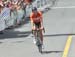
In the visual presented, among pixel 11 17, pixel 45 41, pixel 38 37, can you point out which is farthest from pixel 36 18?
pixel 11 17

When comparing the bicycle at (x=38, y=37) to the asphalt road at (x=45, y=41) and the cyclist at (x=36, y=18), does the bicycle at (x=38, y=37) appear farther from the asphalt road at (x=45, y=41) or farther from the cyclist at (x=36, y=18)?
the asphalt road at (x=45, y=41)

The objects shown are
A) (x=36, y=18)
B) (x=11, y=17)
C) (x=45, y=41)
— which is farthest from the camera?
(x=11, y=17)

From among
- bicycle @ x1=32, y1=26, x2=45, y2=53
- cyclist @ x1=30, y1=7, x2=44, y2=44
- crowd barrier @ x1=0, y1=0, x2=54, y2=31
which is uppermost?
cyclist @ x1=30, y1=7, x2=44, y2=44

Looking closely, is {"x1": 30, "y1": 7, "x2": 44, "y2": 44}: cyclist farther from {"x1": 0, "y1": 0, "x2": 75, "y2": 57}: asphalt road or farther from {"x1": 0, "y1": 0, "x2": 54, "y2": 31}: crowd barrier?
{"x1": 0, "y1": 0, "x2": 54, "y2": 31}: crowd barrier

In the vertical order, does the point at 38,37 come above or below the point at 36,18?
below

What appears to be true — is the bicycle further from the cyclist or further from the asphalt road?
the asphalt road

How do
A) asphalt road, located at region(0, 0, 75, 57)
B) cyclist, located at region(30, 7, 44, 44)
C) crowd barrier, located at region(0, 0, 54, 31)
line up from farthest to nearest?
crowd barrier, located at region(0, 0, 54, 31) → asphalt road, located at region(0, 0, 75, 57) → cyclist, located at region(30, 7, 44, 44)

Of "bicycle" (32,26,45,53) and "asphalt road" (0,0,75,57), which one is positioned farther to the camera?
"asphalt road" (0,0,75,57)

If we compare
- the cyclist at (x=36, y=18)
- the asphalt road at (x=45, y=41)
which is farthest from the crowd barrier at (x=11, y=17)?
the cyclist at (x=36, y=18)

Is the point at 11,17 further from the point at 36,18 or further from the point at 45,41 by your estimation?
the point at 36,18

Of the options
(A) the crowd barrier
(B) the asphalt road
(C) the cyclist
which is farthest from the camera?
(A) the crowd barrier

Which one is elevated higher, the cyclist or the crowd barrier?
the cyclist

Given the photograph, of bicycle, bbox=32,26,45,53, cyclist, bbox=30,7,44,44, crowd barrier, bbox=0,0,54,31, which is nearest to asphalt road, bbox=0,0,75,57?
bicycle, bbox=32,26,45,53

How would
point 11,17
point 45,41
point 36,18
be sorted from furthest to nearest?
point 11,17 → point 45,41 → point 36,18
